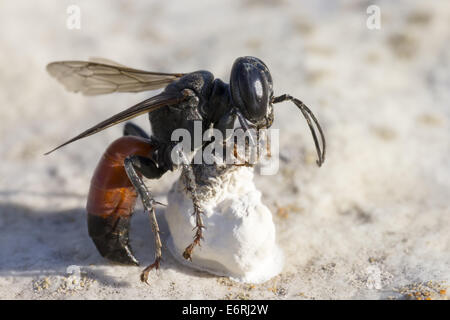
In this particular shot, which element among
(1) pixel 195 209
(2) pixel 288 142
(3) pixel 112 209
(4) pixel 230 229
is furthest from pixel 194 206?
(2) pixel 288 142

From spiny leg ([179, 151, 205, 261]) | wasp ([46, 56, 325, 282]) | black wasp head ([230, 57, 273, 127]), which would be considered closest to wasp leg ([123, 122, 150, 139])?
wasp ([46, 56, 325, 282])

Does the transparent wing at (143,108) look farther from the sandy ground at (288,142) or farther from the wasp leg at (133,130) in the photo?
the sandy ground at (288,142)

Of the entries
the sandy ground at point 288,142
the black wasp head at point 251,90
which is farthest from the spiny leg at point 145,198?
the black wasp head at point 251,90

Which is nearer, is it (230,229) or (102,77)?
(230,229)

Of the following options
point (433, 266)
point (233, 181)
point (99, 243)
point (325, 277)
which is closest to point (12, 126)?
point (99, 243)

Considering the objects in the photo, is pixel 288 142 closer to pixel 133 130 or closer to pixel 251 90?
pixel 133 130

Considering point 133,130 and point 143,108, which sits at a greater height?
point 143,108
